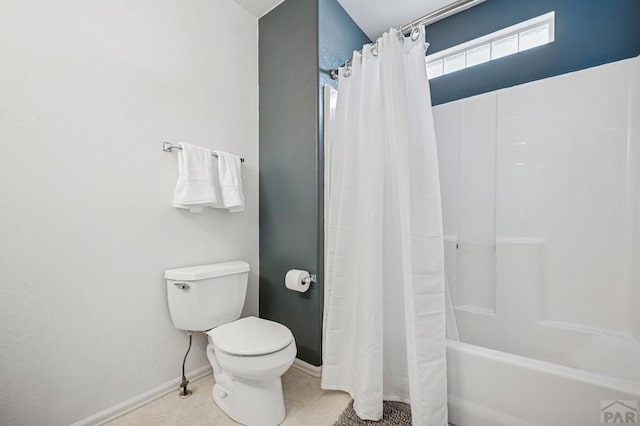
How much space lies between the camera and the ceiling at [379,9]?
75.3 inches

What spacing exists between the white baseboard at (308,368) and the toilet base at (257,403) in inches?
16.1

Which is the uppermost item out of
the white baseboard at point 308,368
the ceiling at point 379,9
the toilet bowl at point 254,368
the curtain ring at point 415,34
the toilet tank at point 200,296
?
the ceiling at point 379,9

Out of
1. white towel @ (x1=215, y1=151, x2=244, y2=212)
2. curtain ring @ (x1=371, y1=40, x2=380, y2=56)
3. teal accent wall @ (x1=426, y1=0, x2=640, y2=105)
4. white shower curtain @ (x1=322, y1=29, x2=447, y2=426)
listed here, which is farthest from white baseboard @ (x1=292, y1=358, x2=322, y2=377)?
teal accent wall @ (x1=426, y1=0, x2=640, y2=105)

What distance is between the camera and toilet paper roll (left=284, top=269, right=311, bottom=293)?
5.42 ft

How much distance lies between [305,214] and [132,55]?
127cm

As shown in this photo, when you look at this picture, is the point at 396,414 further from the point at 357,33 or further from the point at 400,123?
the point at 357,33

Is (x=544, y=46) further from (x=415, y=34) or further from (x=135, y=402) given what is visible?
(x=135, y=402)

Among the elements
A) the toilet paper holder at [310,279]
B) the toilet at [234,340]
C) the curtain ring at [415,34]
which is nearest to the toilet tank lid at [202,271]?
the toilet at [234,340]

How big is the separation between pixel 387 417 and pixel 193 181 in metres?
1.58

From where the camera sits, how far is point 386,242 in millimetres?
1415

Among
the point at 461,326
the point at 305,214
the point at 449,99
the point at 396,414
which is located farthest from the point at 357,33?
the point at 396,414

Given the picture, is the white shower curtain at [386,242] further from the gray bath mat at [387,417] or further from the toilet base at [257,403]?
the toilet base at [257,403]

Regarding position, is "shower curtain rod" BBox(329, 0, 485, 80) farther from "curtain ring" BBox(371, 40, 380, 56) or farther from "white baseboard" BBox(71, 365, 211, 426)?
"white baseboard" BBox(71, 365, 211, 426)

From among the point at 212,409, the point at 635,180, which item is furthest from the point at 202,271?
the point at 635,180
